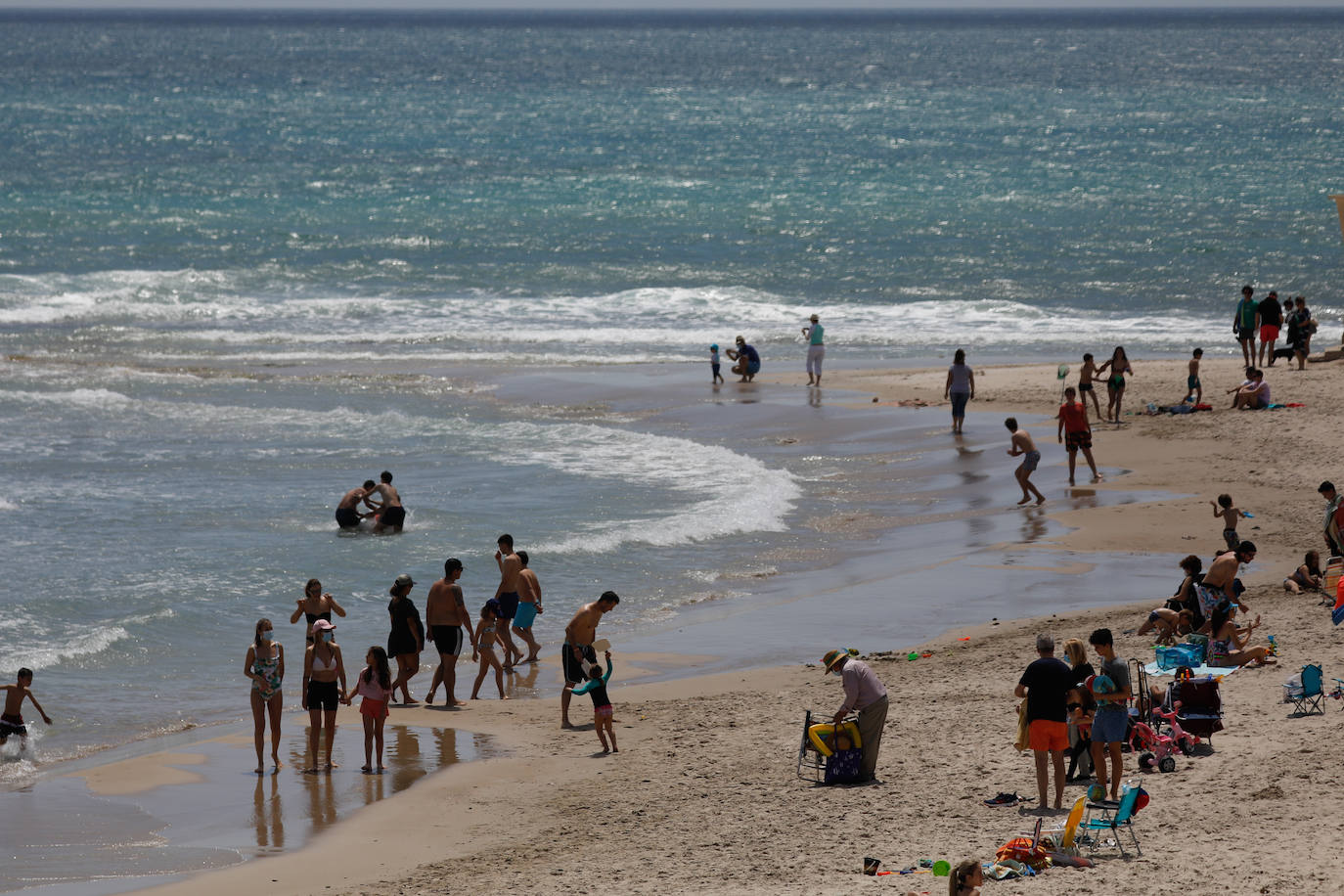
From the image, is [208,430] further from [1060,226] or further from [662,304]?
[1060,226]

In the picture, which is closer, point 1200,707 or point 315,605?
point 1200,707

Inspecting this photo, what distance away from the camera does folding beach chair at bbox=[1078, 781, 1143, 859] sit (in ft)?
28.4

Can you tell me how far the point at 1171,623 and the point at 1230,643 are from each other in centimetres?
56

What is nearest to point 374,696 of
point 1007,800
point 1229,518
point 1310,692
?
point 1007,800

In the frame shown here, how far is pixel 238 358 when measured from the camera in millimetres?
31047

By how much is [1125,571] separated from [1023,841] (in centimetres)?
765

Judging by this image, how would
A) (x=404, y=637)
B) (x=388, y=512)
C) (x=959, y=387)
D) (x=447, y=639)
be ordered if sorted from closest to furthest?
(x=404, y=637), (x=447, y=639), (x=388, y=512), (x=959, y=387)

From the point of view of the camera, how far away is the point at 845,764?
10.4m

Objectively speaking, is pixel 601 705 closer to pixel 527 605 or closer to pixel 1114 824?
pixel 527 605

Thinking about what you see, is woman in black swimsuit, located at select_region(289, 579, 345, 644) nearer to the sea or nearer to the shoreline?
the sea

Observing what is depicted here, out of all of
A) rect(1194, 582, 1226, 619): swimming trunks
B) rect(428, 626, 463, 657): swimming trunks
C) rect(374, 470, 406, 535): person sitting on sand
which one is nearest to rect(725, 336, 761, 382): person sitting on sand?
rect(374, 470, 406, 535): person sitting on sand

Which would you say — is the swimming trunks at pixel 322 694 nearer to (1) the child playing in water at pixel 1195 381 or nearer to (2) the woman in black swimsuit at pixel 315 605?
(2) the woman in black swimsuit at pixel 315 605

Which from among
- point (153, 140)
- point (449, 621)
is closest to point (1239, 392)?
point (449, 621)

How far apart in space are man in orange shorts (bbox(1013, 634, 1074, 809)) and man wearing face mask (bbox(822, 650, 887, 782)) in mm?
1123
